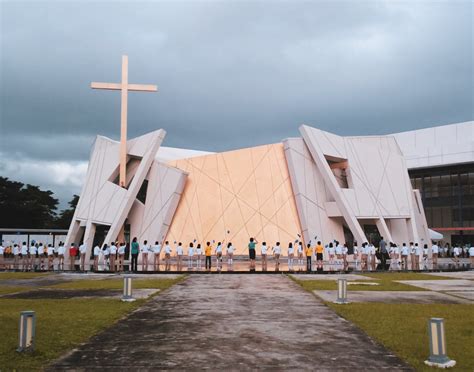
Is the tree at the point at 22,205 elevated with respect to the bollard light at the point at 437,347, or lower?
elevated

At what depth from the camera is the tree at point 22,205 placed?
58.2m

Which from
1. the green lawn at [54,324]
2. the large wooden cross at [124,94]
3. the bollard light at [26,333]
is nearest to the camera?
the green lawn at [54,324]

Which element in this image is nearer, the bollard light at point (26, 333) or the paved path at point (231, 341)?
the paved path at point (231, 341)

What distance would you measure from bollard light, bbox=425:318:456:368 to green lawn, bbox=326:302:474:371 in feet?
0.46

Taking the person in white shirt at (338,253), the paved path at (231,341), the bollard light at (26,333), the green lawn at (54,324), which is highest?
the person in white shirt at (338,253)

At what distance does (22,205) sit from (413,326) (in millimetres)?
59102

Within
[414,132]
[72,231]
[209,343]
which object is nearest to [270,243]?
[72,231]

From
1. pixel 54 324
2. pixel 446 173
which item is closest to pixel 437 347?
pixel 54 324

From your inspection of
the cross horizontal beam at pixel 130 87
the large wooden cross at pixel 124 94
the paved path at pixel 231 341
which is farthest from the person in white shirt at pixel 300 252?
the paved path at pixel 231 341

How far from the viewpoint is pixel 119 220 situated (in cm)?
2964

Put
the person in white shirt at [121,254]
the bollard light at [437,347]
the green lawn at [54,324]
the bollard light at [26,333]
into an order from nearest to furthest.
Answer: the bollard light at [437,347] → the green lawn at [54,324] → the bollard light at [26,333] → the person in white shirt at [121,254]

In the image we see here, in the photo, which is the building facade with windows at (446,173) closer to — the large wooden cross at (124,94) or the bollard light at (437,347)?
the large wooden cross at (124,94)

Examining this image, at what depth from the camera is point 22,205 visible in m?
59.0

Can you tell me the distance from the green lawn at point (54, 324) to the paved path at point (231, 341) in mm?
286
